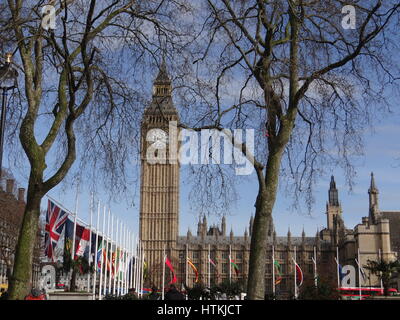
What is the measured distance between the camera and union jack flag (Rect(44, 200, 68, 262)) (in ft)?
89.5

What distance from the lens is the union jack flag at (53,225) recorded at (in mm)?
27281

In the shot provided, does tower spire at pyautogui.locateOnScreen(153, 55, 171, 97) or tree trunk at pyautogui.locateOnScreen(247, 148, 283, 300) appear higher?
tower spire at pyautogui.locateOnScreen(153, 55, 171, 97)

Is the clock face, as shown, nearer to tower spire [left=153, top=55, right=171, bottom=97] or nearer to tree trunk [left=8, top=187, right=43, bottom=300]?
tower spire [left=153, top=55, right=171, bottom=97]

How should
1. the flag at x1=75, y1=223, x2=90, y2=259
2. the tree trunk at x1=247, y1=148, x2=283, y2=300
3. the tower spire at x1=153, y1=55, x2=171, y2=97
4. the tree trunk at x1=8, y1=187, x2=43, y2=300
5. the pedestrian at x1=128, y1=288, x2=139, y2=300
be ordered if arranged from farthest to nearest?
the flag at x1=75, y1=223, x2=90, y2=259 < the pedestrian at x1=128, y1=288, x2=139, y2=300 < the tower spire at x1=153, y1=55, x2=171, y2=97 < the tree trunk at x1=8, y1=187, x2=43, y2=300 < the tree trunk at x1=247, y1=148, x2=283, y2=300

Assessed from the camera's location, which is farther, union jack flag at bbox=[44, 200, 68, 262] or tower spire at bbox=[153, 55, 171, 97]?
union jack flag at bbox=[44, 200, 68, 262]

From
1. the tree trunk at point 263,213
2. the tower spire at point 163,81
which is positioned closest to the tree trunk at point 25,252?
the tower spire at point 163,81

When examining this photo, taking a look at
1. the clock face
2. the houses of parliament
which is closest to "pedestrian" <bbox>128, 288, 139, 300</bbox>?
the clock face

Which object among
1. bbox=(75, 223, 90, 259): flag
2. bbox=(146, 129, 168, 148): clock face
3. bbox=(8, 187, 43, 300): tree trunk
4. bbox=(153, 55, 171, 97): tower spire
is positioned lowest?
bbox=(8, 187, 43, 300): tree trunk

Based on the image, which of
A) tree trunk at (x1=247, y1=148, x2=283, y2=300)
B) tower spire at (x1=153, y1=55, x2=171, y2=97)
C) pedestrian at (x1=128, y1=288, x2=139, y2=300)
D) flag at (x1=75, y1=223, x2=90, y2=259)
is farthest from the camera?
flag at (x1=75, y1=223, x2=90, y2=259)

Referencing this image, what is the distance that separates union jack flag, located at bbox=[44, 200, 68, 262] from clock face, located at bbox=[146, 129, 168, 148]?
641 inches

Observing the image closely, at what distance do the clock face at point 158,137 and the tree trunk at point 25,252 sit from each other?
2795mm

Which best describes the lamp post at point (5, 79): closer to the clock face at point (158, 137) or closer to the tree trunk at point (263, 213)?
the clock face at point (158, 137)
